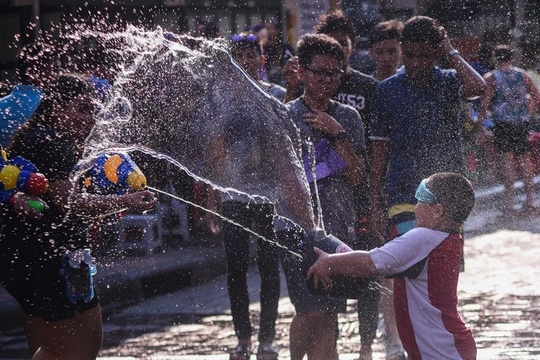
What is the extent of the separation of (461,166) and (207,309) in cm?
304

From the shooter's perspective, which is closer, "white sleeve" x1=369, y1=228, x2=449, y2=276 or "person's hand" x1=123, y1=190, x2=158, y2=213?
"white sleeve" x1=369, y1=228, x2=449, y2=276

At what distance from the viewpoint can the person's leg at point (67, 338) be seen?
16.8 feet

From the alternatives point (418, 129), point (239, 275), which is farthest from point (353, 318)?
point (418, 129)

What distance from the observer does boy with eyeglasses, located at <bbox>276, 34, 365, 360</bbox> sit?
231 inches

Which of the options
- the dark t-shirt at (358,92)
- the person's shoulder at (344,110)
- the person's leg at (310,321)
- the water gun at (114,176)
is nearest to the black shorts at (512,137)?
the dark t-shirt at (358,92)

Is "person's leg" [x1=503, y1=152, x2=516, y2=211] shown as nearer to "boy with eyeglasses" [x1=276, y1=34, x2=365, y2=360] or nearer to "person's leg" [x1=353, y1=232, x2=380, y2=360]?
"person's leg" [x1=353, y1=232, x2=380, y2=360]

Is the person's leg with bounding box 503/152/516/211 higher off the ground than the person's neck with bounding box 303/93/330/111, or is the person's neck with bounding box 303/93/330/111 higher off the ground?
the person's neck with bounding box 303/93/330/111

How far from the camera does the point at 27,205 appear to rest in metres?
4.83

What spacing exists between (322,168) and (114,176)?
133 cm

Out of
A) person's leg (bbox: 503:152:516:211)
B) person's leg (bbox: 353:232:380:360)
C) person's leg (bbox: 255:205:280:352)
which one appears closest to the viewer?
person's leg (bbox: 353:232:380:360)

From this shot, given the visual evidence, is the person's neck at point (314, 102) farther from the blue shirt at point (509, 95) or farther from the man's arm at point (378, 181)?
the blue shirt at point (509, 95)

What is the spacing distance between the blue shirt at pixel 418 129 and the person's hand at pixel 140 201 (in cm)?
192

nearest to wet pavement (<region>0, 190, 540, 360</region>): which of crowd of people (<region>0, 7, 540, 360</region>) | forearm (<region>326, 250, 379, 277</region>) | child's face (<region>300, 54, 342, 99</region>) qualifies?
crowd of people (<region>0, 7, 540, 360</region>)

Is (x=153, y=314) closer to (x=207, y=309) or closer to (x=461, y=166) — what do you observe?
(x=207, y=309)
